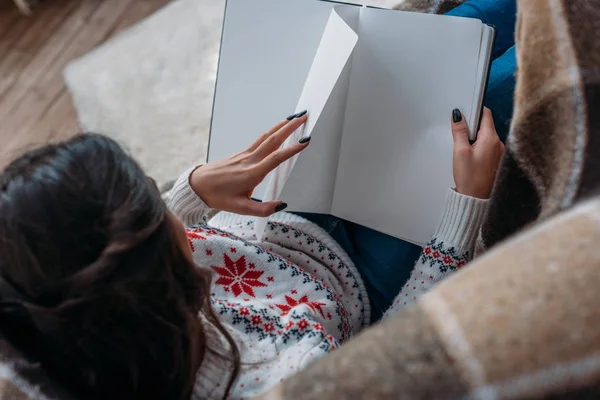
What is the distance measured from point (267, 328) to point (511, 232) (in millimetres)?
265

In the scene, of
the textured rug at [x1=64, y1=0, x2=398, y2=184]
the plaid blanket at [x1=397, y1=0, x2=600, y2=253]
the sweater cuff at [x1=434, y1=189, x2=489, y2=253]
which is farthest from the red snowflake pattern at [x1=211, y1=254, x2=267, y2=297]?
the textured rug at [x1=64, y1=0, x2=398, y2=184]

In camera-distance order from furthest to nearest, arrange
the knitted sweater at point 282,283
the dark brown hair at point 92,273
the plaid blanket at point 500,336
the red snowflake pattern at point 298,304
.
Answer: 1. the red snowflake pattern at point 298,304
2. the knitted sweater at point 282,283
3. the dark brown hair at point 92,273
4. the plaid blanket at point 500,336

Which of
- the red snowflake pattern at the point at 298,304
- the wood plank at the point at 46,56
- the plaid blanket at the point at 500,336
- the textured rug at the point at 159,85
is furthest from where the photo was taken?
the wood plank at the point at 46,56

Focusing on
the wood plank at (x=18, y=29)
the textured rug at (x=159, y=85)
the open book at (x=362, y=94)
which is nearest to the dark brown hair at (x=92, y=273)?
the open book at (x=362, y=94)

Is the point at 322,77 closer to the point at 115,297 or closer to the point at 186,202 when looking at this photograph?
the point at 186,202

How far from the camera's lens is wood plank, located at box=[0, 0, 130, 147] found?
1.37m

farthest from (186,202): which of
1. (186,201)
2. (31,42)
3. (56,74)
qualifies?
(31,42)

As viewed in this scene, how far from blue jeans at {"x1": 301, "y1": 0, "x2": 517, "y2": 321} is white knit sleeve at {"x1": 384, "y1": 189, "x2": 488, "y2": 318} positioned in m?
0.08

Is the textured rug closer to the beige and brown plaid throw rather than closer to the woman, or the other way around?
the woman

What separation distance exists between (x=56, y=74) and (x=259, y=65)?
883 millimetres

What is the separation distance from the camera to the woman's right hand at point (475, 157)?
0.60 m

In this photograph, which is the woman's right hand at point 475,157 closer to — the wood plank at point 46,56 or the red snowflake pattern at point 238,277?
the red snowflake pattern at point 238,277

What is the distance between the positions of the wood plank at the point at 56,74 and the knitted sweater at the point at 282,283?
0.81 m

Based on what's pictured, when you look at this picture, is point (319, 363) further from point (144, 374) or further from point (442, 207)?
point (442, 207)
